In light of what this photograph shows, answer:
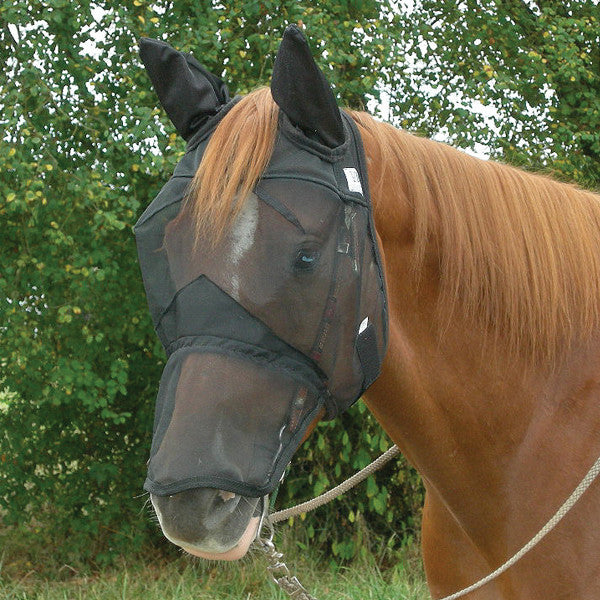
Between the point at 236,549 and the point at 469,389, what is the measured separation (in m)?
0.68

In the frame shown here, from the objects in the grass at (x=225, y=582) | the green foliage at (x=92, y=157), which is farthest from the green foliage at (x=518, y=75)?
the grass at (x=225, y=582)

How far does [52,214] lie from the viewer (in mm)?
4480

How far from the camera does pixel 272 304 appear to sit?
5.14ft

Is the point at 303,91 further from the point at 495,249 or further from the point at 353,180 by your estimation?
the point at 495,249

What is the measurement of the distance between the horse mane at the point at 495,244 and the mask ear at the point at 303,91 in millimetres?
117

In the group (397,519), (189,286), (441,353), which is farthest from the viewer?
(397,519)

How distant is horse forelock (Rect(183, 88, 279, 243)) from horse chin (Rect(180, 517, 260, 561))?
0.59 m

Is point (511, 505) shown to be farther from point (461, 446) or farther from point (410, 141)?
point (410, 141)

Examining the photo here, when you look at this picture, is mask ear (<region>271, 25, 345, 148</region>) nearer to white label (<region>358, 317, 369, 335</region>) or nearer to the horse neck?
the horse neck

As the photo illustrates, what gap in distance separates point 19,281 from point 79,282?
1.47 feet

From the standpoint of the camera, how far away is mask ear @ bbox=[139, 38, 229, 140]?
5.97ft

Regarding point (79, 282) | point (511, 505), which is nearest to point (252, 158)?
point (511, 505)

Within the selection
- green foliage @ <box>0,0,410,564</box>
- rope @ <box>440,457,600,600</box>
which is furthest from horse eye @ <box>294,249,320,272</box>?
green foliage @ <box>0,0,410,564</box>

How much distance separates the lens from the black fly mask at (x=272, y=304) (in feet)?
4.97
